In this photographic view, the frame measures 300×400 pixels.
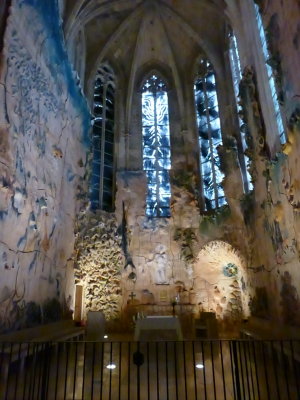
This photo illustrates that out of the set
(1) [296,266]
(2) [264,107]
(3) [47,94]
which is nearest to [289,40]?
(2) [264,107]

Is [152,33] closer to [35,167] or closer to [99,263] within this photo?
[35,167]

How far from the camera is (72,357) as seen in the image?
293 inches

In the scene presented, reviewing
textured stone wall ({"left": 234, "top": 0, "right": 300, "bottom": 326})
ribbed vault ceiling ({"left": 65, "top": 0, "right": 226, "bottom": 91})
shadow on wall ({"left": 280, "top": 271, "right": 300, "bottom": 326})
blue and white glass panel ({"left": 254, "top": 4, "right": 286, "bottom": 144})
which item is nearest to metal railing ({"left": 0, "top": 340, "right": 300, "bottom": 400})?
shadow on wall ({"left": 280, "top": 271, "right": 300, "bottom": 326})

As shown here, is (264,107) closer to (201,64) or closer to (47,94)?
(47,94)

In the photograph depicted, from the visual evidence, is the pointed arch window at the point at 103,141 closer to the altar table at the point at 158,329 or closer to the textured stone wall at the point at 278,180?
the altar table at the point at 158,329

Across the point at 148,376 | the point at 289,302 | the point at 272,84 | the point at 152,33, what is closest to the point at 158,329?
the point at 289,302

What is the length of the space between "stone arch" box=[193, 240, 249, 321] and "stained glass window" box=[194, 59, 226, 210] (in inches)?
81.1

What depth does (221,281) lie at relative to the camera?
1207 centimetres

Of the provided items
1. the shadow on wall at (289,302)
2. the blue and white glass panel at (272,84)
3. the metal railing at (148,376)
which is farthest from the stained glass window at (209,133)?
the metal railing at (148,376)

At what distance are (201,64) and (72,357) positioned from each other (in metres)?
13.7

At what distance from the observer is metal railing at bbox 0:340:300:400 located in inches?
161

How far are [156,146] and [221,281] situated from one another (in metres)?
6.69

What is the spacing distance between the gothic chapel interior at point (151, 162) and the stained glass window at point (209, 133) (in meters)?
0.06

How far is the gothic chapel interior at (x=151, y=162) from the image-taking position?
6.86 m
